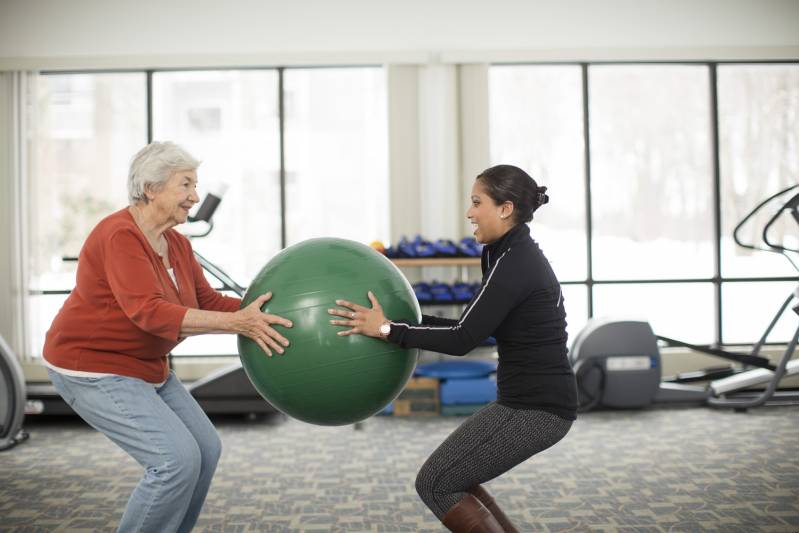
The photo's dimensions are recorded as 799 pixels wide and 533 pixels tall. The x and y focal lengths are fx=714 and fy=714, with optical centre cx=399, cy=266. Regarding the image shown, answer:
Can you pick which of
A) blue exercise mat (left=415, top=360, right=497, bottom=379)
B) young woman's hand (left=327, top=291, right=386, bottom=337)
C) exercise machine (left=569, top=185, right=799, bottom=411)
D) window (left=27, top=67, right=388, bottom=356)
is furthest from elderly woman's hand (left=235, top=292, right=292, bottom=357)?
window (left=27, top=67, right=388, bottom=356)

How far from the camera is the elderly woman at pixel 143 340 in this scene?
1830mm

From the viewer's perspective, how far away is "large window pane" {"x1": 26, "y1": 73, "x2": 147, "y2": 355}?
5656 millimetres

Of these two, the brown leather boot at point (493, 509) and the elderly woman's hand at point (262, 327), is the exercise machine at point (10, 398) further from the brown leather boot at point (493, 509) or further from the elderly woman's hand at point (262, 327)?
the brown leather boot at point (493, 509)

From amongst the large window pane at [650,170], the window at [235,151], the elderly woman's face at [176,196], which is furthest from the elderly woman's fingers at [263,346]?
the large window pane at [650,170]

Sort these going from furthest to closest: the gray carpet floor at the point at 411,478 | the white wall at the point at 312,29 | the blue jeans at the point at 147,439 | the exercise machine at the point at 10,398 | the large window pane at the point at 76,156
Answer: the large window pane at the point at 76,156, the white wall at the point at 312,29, the exercise machine at the point at 10,398, the gray carpet floor at the point at 411,478, the blue jeans at the point at 147,439

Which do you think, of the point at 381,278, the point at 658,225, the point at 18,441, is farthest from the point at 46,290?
the point at 658,225

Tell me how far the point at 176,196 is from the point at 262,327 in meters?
0.47

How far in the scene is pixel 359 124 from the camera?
19.5ft

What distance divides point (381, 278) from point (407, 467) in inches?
73.7

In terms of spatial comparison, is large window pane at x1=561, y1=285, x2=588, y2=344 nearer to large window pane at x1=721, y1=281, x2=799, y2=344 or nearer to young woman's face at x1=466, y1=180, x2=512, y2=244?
large window pane at x1=721, y1=281, x2=799, y2=344

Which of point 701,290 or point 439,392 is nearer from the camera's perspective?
point 439,392

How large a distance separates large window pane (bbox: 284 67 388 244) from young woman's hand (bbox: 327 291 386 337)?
3932 millimetres

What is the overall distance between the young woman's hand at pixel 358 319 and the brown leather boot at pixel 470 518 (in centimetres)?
50

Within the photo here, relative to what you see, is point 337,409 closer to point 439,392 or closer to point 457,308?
point 439,392
